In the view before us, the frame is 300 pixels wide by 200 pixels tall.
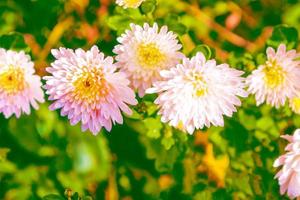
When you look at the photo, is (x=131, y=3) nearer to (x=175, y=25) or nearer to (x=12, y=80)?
(x=175, y=25)

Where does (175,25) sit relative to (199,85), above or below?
above

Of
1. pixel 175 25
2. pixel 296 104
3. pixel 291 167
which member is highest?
pixel 175 25

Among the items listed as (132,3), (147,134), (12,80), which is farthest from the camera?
(147,134)

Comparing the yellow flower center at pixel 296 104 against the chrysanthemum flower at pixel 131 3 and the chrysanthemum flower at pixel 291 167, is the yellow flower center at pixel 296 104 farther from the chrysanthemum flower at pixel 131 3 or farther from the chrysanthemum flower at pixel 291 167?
the chrysanthemum flower at pixel 131 3

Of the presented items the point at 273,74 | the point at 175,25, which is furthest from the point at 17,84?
the point at 273,74

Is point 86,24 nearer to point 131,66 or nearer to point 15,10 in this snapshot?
point 15,10

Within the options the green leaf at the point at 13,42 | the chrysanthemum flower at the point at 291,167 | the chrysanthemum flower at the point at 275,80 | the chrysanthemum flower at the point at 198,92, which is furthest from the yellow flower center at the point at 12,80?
the chrysanthemum flower at the point at 291,167

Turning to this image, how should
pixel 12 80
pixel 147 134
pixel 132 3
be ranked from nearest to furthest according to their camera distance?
pixel 132 3 < pixel 12 80 < pixel 147 134

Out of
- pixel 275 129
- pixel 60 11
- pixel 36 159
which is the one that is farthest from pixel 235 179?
pixel 60 11
